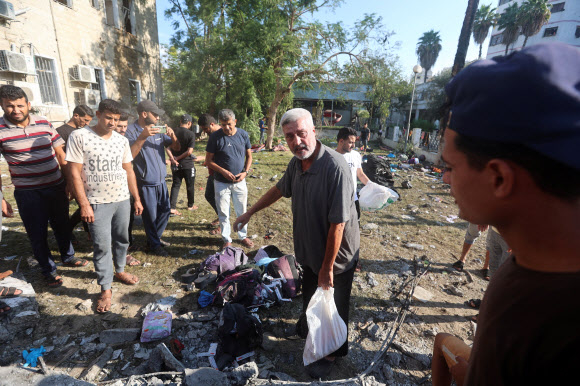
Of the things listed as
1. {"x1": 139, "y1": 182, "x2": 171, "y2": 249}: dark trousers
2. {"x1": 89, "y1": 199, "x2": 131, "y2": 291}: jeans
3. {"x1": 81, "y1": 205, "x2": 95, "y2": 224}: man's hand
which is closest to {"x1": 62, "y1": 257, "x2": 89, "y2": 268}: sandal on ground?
{"x1": 139, "y1": 182, "x2": 171, "y2": 249}: dark trousers

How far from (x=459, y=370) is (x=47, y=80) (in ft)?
43.4

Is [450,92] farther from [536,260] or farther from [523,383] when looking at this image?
[523,383]

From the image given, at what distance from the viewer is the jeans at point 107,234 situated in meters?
3.07

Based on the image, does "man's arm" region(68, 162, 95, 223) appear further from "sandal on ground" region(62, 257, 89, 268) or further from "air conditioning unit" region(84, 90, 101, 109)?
"air conditioning unit" region(84, 90, 101, 109)

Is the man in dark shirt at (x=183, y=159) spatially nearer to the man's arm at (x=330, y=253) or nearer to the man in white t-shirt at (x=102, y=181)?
the man in white t-shirt at (x=102, y=181)

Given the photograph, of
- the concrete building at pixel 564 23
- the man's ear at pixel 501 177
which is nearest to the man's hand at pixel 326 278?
the man's ear at pixel 501 177

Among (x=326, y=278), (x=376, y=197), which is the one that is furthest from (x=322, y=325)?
(x=376, y=197)

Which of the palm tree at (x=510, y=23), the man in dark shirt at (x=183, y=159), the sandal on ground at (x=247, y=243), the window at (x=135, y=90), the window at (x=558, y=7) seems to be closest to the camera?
the sandal on ground at (x=247, y=243)

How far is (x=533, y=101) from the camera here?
508 mm

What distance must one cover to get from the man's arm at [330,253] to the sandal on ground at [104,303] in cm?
261

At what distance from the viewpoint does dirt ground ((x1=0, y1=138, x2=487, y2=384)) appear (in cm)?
263

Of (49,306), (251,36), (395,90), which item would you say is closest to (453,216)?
(49,306)

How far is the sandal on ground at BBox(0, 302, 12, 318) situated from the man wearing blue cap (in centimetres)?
420

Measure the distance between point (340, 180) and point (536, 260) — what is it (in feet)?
4.94
